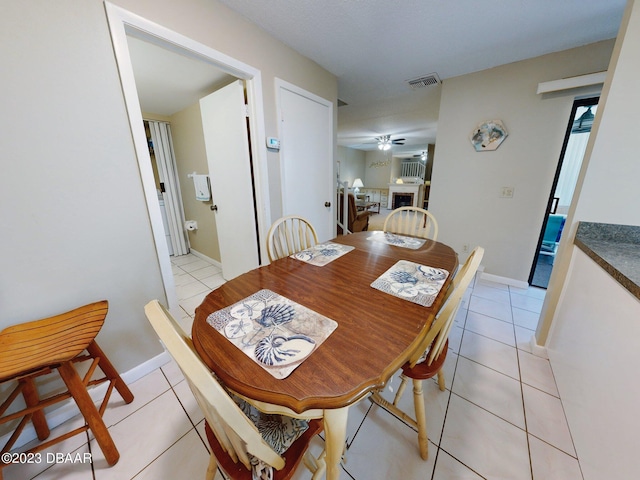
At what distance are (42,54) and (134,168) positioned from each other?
52cm

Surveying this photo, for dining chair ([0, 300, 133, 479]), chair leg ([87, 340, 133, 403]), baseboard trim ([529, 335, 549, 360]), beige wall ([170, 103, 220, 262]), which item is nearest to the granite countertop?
baseboard trim ([529, 335, 549, 360])

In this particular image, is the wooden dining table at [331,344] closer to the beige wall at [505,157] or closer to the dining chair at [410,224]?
the dining chair at [410,224]

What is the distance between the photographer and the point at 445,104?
256 centimetres

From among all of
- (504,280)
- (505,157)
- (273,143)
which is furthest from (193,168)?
(504,280)

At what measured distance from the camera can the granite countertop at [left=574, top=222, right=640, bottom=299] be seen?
85 centimetres

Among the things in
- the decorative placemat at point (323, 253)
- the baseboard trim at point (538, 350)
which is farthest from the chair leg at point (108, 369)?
the baseboard trim at point (538, 350)

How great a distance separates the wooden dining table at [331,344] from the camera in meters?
0.56

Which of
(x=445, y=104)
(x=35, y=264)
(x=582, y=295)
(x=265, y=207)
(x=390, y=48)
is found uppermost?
(x=390, y=48)

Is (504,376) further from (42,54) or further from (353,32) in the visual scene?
(42,54)

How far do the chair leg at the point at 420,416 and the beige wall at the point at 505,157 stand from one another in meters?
2.33

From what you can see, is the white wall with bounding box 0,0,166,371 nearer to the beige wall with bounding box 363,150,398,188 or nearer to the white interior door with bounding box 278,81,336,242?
the white interior door with bounding box 278,81,336,242

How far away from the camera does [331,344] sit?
0.69 metres

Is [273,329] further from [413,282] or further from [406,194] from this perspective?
[406,194]

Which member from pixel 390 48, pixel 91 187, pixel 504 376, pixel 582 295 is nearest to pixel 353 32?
pixel 390 48
